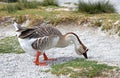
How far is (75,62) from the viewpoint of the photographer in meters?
9.06

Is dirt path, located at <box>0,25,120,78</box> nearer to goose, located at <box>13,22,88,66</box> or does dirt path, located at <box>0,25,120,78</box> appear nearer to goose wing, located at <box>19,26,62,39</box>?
goose, located at <box>13,22,88,66</box>

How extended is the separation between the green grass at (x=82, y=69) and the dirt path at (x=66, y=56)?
0.26 m

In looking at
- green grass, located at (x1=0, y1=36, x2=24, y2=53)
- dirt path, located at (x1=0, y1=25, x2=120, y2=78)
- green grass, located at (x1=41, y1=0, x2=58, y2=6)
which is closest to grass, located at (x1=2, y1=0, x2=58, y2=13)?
green grass, located at (x1=41, y1=0, x2=58, y2=6)

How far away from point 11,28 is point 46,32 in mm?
5067

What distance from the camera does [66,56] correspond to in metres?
10.2

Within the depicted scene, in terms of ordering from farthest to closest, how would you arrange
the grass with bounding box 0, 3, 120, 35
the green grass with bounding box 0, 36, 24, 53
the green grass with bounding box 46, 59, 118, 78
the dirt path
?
the grass with bounding box 0, 3, 120, 35 → the green grass with bounding box 0, 36, 24, 53 → the dirt path → the green grass with bounding box 46, 59, 118, 78

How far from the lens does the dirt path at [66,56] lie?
8766 mm

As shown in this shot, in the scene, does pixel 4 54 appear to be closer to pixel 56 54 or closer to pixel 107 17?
pixel 56 54

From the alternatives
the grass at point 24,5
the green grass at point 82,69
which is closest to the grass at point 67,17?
the grass at point 24,5

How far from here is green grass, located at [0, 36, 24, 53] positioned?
Answer: 10.9m

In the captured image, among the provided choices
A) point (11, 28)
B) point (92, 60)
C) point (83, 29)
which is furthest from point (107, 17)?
point (92, 60)

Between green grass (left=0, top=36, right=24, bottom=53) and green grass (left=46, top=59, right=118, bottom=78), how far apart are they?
226 centimetres

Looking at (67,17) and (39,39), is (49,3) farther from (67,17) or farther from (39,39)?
(39,39)

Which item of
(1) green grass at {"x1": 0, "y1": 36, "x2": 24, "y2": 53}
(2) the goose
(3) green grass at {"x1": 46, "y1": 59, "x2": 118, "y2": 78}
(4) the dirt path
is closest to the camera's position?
(3) green grass at {"x1": 46, "y1": 59, "x2": 118, "y2": 78}
